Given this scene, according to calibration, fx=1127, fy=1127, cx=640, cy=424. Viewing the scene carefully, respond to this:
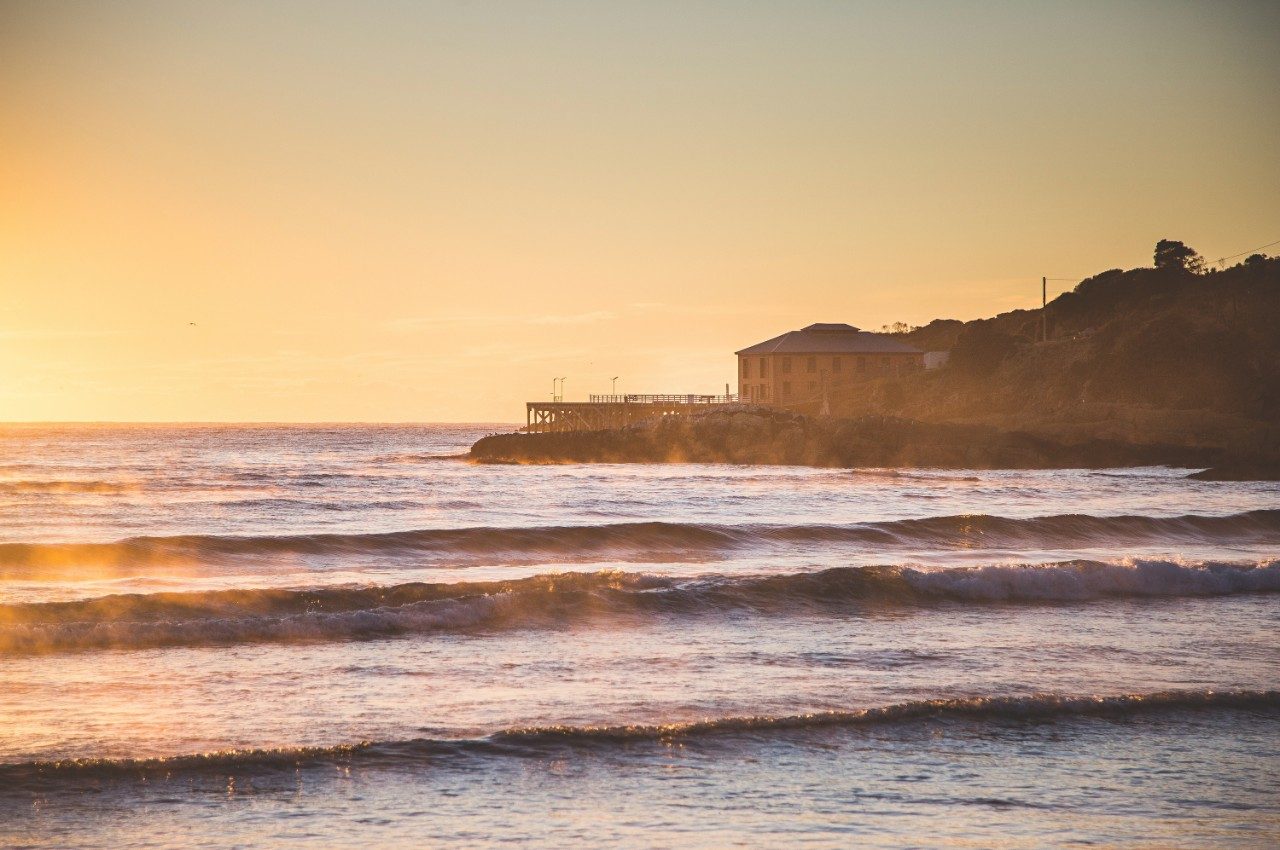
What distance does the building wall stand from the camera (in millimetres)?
98500

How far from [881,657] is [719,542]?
1270 centimetres

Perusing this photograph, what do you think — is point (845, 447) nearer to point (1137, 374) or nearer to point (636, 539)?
point (1137, 374)

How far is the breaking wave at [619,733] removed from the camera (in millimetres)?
8070

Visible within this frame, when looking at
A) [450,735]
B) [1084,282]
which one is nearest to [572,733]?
[450,735]

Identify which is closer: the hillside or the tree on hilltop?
the hillside

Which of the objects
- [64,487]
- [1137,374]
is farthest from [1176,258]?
[64,487]

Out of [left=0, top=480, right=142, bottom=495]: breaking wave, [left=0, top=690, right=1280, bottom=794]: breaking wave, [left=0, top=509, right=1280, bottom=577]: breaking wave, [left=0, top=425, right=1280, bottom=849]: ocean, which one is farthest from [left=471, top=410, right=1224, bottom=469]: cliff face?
[left=0, top=690, right=1280, bottom=794]: breaking wave

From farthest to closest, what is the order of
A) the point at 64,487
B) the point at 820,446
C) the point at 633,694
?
the point at 820,446 < the point at 64,487 < the point at 633,694

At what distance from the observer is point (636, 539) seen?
2527 centimetres

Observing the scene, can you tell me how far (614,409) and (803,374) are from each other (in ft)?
56.5

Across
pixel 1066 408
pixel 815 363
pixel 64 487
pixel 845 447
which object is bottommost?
pixel 64 487

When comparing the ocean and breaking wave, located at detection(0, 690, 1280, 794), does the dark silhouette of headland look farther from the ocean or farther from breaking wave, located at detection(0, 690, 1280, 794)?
breaking wave, located at detection(0, 690, 1280, 794)

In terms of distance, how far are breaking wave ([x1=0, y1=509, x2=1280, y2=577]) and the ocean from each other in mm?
160

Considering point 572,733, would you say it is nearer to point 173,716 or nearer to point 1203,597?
point 173,716
